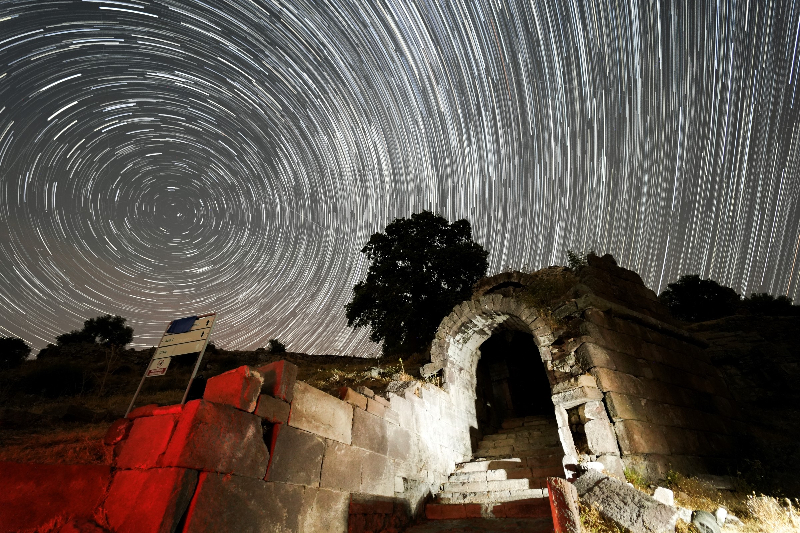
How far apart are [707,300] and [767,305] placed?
11.1 feet

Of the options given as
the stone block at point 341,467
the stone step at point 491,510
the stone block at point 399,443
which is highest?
the stone block at point 399,443

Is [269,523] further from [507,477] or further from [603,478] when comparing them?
[507,477]

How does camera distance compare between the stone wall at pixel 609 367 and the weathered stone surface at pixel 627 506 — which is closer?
the weathered stone surface at pixel 627 506

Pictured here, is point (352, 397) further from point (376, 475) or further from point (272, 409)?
point (272, 409)

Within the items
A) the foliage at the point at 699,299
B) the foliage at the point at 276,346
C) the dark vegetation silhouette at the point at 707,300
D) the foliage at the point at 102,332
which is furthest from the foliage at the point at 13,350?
the foliage at the point at 699,299

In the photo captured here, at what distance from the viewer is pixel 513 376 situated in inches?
611

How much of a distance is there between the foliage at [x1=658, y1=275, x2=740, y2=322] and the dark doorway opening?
18.5 m

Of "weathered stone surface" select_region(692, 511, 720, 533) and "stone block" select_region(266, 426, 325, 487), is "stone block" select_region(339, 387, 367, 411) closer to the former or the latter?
"stone block" select_region(266, 426, 325, 487)

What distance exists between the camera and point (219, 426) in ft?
12.5

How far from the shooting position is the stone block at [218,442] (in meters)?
3.48

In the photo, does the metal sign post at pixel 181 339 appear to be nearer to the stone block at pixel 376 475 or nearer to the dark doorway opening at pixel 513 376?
the stone block at pixel 376 475

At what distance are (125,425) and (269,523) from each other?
1.97 metres

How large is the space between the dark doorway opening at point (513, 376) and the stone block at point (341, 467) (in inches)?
351

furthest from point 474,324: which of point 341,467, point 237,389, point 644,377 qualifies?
point 237,389
